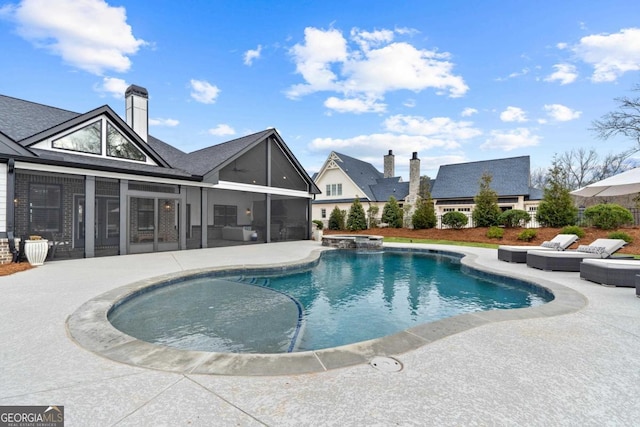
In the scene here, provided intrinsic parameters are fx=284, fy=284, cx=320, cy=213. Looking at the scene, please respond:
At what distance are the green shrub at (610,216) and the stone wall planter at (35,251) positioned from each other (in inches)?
942

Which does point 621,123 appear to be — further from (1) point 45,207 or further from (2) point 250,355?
(1) point 45,207

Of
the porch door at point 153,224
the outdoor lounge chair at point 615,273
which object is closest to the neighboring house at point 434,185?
the outdoor lounge chair at point 615,273

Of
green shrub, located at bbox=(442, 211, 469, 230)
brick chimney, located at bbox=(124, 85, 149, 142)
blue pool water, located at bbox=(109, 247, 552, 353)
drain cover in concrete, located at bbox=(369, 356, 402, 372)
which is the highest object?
brick chimney, located at bbox=(124, 85, 149, 142)

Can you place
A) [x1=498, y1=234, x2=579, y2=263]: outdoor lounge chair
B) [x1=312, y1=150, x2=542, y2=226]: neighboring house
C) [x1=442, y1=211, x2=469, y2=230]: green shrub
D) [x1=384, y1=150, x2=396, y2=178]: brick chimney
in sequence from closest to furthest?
1. [x1=498, y1=234, x2=579, y2=263]: outdoor lounge chair
2. [x1=442, y1=211, x2=469, y2=230]: green shrub
3. [x1=312, y1=150, x2=542, y2=226]: neighboring house
4. [x1=384, y1=150, x2=396, y2=178]: brick chimney

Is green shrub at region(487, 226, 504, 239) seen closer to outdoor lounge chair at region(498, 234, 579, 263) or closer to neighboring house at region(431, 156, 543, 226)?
neighboring house at region(431, 156, 543, 226)

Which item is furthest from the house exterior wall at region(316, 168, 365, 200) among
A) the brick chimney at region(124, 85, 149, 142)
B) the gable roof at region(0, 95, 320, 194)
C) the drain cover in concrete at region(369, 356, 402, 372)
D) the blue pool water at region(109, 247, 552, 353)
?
the drain cover in concrete at region(369, 356, 402, 372)

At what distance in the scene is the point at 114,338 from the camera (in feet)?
11.2

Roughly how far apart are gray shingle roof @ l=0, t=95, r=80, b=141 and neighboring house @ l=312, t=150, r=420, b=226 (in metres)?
20.6

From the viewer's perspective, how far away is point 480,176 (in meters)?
25.4

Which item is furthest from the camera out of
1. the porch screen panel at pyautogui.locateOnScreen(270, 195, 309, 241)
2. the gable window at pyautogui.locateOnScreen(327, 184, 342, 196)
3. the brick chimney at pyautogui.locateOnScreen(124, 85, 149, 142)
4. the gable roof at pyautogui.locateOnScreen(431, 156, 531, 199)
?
the gable window at pyautogui.locateOnScreen(327, 184, 342, 196)

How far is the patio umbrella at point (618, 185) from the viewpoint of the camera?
7.06 m

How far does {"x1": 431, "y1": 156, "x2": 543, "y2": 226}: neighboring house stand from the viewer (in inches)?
896

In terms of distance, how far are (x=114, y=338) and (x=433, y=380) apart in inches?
142

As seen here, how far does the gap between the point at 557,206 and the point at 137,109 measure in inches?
933
